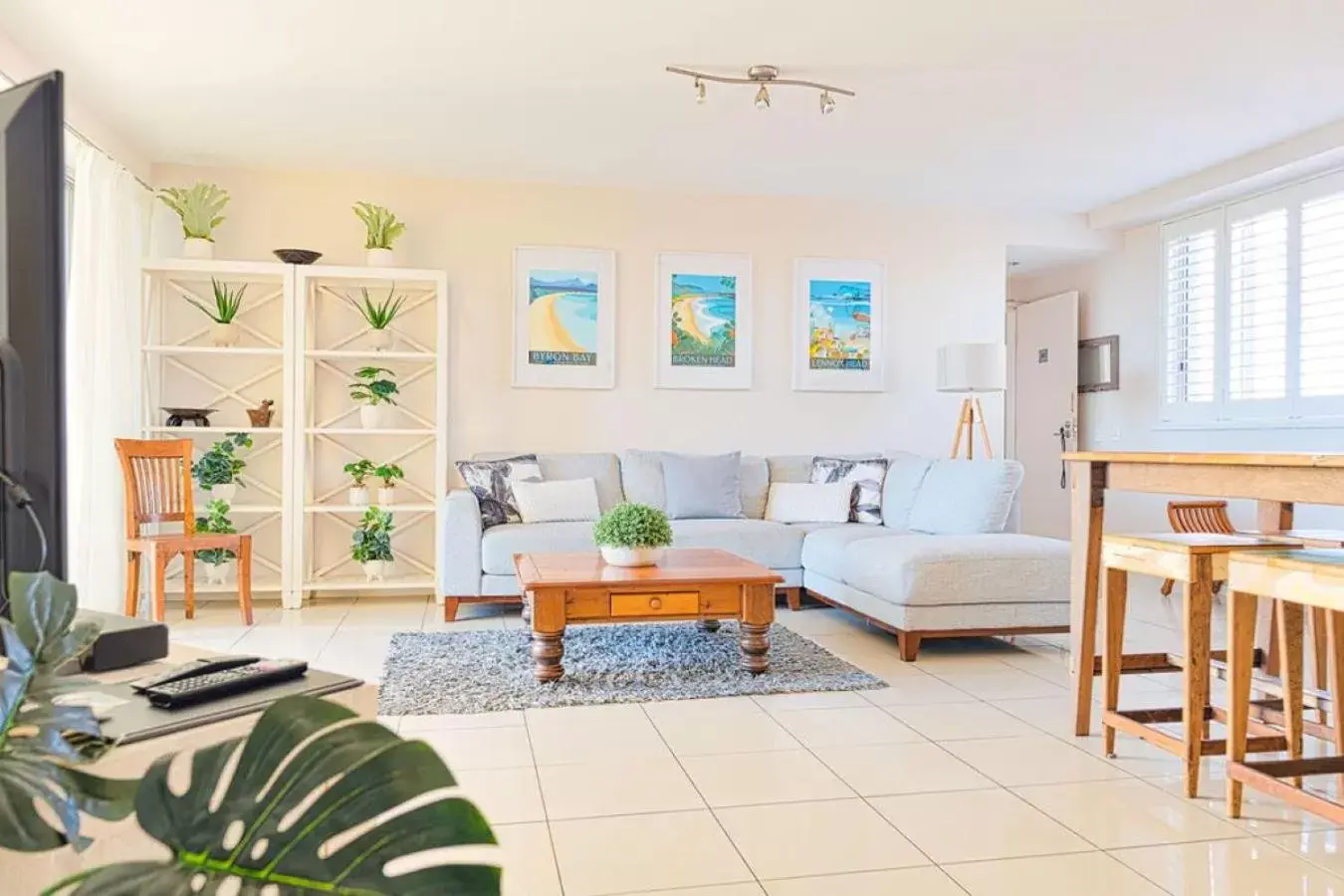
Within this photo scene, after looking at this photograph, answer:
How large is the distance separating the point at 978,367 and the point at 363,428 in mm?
3604

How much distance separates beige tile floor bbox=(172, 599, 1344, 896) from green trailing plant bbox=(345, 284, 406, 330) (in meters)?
2.35

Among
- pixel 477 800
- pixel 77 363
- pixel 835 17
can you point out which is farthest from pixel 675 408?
pixel 477 800

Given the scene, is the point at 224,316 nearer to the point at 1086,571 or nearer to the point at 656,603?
the point at 656,603

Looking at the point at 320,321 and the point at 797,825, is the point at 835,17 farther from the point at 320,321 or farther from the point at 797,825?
the point at 320,321

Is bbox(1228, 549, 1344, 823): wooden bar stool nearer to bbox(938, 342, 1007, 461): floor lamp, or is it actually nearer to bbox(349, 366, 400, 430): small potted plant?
bbox(938, 342, 1007, 461): floor lamp

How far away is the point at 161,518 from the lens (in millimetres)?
4488

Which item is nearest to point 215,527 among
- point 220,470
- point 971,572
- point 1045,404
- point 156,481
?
point 220,470

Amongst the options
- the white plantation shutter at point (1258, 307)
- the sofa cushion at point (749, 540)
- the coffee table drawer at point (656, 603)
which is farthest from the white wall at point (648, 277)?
the coffee table drawer at point (656, 603)

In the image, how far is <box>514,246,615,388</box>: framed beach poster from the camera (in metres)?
5.71

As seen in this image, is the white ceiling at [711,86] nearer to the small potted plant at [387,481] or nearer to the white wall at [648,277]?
the white wall at [648,277]

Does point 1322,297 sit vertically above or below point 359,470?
above

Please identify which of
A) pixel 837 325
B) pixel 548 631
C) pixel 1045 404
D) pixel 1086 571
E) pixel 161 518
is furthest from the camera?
pixel 1045 404

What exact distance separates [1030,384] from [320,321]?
17.3 ft

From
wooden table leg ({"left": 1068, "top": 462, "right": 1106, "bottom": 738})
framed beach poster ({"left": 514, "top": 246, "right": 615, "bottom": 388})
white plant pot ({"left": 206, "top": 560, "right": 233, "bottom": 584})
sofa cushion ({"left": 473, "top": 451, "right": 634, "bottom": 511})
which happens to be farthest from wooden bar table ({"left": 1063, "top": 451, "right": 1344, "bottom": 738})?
white plant pot ({"left": 206, "top": 560, "right": 233, "bottom": 584})
